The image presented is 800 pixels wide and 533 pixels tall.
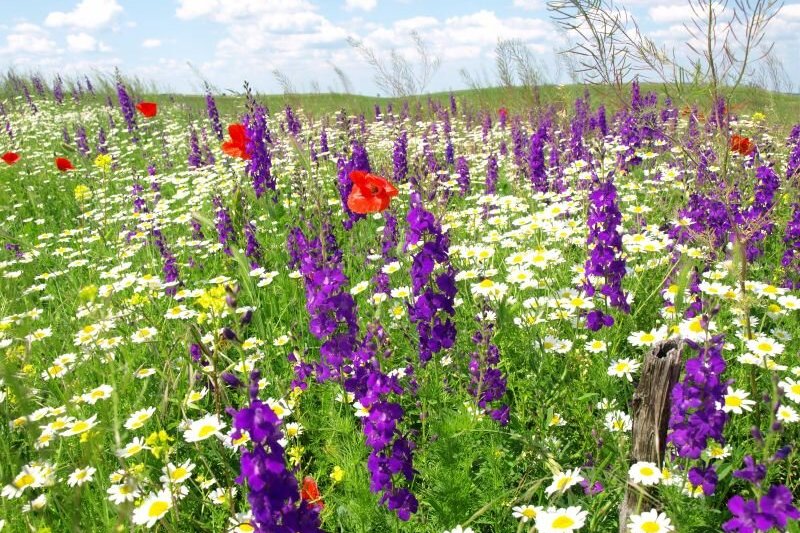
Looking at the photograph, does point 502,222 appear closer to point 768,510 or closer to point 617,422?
point 617,422

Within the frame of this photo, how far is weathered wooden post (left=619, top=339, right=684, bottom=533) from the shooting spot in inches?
74.0

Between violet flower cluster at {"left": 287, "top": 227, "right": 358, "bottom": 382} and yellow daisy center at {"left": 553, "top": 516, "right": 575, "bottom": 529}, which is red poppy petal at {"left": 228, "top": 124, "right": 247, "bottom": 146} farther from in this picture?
yellow daisy center at {"left": 553, "top": 516, "right": 575, "bottom": 529}

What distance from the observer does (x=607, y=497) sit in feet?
7.59

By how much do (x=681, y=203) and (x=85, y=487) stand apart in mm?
4673

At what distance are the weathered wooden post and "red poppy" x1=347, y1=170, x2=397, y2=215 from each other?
6.29ft

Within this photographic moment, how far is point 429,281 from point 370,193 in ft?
3.51

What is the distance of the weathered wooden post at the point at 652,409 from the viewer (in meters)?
1.88

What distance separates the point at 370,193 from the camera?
3514 millimetres

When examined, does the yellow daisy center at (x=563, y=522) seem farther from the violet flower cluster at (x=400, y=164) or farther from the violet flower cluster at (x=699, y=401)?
the violet flower cluster at (x=400, y=164)

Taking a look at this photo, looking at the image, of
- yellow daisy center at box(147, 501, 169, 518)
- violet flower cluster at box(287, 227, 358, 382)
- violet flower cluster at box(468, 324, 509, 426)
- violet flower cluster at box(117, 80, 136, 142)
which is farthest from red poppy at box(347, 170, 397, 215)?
violet flower cluster at box(117, 80, 136, 142)

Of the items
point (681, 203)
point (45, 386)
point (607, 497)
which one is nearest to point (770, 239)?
point (681, 203)

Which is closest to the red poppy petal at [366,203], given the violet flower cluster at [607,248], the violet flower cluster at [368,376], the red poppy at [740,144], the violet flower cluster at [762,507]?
the violet flower cluster at [368,376]

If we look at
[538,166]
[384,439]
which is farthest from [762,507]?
[538,166]

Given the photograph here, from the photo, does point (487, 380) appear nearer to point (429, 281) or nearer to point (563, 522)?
point (429, 281)
